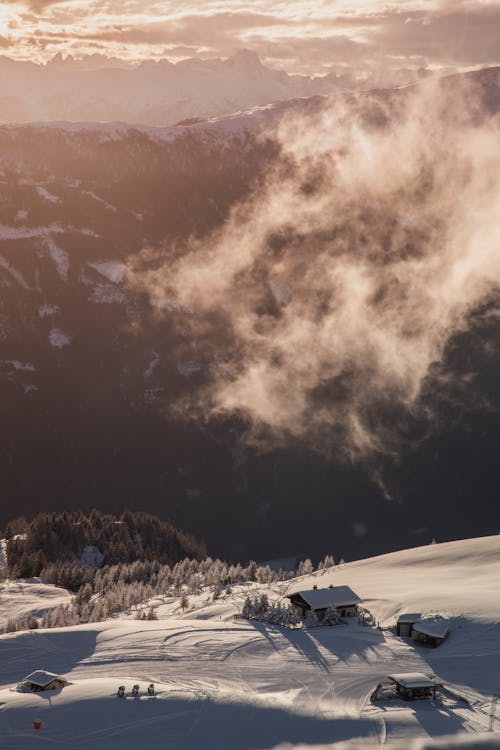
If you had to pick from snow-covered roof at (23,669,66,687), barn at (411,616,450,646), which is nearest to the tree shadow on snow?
snow-covered roof at (23,669,66,687)

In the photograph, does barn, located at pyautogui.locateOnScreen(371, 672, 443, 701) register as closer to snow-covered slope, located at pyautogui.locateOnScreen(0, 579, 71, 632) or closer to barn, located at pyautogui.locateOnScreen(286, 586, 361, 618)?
barn, located at pyautogui.locateOnScreen(286, 586, 361, 618)

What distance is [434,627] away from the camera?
108562 mm

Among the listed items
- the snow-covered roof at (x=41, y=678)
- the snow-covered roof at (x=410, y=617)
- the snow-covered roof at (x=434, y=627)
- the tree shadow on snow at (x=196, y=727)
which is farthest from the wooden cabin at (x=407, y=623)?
the snow-covered roof at (x=41, y=678)

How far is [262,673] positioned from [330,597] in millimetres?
27221

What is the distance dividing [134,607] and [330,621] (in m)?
48.5

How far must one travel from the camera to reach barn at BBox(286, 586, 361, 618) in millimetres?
124500

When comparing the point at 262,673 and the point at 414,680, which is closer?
the point at 414,680

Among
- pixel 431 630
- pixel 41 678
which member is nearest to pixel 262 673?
pixel 431 630

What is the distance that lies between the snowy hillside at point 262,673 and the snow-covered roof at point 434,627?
120cm

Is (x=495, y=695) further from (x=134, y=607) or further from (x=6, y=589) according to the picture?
(x=6, y=589)

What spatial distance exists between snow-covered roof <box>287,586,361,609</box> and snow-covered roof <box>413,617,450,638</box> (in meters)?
15.7

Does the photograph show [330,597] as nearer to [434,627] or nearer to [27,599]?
[434,627]

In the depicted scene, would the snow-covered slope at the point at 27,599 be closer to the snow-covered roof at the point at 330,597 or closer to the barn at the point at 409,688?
the snow-covered roof at the point at 330,597

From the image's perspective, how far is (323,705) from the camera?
86375 mm
